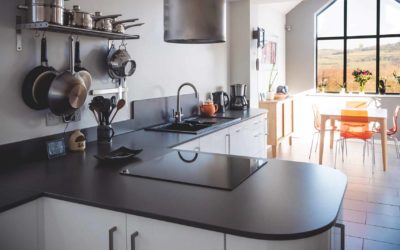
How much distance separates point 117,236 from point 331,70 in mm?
6629

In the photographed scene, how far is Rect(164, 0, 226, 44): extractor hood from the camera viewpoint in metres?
1.92

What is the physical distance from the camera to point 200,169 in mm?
1904

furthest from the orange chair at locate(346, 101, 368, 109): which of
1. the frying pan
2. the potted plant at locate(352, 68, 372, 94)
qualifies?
the frying pan

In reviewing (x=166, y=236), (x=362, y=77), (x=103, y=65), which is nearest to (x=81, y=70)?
(x=103, y=65)

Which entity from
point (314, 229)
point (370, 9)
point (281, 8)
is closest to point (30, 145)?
point (314, 229)

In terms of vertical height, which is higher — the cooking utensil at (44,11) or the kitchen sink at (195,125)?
the cooking utensil at (44,11)

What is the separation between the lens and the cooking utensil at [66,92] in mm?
2111

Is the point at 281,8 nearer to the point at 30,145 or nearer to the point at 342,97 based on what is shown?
the point at 342,97

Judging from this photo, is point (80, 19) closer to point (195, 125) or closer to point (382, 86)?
point (195, 125)

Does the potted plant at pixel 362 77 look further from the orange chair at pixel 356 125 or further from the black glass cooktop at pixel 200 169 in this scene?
the black glass cooktop at pixel 200 169

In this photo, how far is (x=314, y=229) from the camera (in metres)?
1.18

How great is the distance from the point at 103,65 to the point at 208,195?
5.16 feet

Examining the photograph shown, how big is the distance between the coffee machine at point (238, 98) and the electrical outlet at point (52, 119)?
2.63 metres

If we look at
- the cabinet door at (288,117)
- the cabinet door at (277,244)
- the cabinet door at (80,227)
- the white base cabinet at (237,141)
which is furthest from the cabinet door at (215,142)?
the cabinet door at (288,117)
